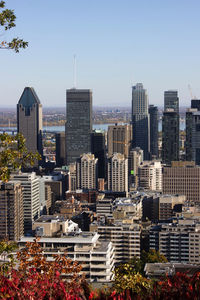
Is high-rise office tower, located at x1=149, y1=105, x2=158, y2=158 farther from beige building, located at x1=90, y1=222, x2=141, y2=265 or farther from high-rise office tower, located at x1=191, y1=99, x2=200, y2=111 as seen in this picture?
beige building, located at x1=90, y1=222, x2=141, y2=265

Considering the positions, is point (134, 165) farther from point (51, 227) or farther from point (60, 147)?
point (51, 227)

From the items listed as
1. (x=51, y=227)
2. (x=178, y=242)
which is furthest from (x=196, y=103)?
(x=51, y=227)

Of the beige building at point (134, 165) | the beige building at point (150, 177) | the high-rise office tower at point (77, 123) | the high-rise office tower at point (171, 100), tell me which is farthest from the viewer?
the high-rise office tower at point (171, 100)

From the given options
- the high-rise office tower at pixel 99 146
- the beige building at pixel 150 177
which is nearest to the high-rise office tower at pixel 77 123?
the high-rise office tower at pixel 99 146

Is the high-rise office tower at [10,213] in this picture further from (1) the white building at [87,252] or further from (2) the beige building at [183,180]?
(2) the beige building at [183,180]

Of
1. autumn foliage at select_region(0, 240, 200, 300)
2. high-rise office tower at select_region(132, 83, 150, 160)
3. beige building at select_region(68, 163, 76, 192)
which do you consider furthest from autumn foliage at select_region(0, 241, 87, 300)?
high-rise office tower at select_region(132, 83, 150, 160)

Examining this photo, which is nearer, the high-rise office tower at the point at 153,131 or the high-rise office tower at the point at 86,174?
the high-rise office tower at the point at 86,174

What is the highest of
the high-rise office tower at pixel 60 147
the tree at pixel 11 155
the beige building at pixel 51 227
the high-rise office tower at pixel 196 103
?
the high-rise office tower at pixel 196 103
